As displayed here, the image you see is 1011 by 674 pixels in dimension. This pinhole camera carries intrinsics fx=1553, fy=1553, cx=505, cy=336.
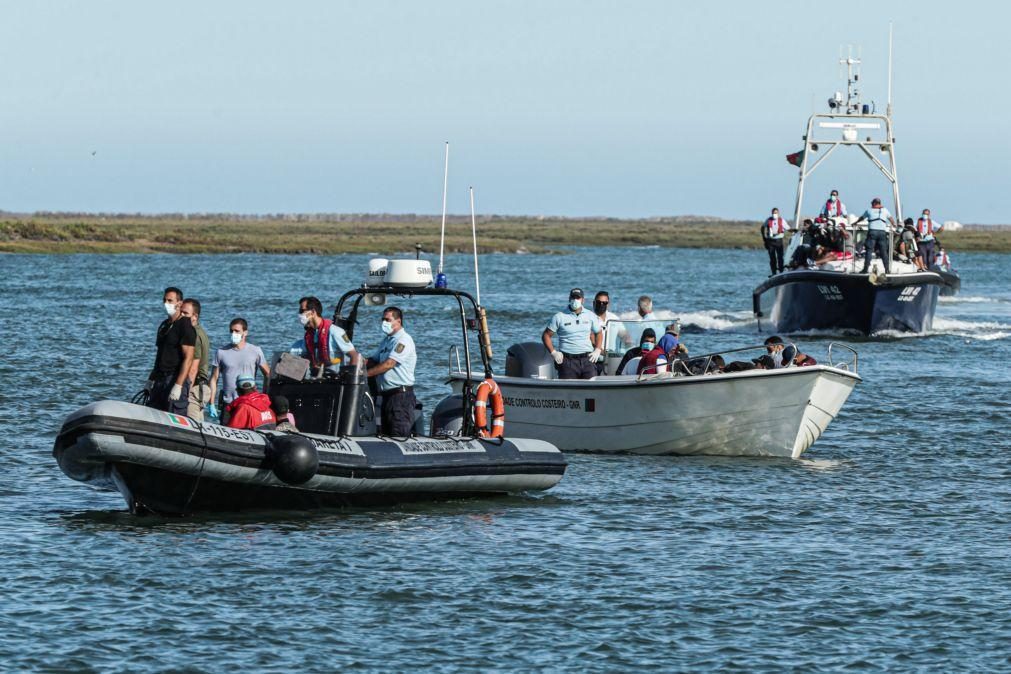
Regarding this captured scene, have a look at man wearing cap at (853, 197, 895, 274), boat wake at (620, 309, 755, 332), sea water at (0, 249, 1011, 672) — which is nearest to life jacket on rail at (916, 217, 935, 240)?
boat wake at (620, 309, 755, 332)

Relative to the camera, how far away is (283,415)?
1289cm

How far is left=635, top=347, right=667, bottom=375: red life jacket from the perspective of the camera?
1652 centimetres

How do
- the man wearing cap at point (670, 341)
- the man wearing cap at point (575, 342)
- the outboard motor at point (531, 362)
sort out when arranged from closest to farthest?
1. the man wearing cap at point (670, 341)
2. the man wearing cap at point (575, 342)
3. the outboard motor at point (531, 362)

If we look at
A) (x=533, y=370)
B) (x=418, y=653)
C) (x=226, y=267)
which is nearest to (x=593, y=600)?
(x=418, y=653)

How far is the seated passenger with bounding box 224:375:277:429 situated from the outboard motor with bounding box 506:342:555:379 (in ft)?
15.4

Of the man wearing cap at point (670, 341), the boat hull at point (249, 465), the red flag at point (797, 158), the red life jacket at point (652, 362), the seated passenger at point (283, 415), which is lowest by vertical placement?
the boat hull at point (249, 465)

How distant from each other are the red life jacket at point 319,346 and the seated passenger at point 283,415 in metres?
0.57

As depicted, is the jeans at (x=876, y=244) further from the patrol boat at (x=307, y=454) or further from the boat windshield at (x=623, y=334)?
the patrol boat at (x=307, y=454)

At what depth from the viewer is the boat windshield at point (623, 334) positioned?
59.3ft

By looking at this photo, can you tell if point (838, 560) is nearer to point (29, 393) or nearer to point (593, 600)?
point (593, 600)

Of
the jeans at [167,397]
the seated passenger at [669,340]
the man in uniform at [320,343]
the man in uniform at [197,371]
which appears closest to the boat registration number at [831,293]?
the seated passenger at [669,340]

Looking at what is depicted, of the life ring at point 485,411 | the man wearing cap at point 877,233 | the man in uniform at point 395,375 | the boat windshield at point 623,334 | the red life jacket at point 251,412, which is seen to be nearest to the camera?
the red life jacket at point 251,412

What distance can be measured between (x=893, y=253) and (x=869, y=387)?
7.75 metres

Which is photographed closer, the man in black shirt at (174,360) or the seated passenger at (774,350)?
the man in black shirt at (174,360)
